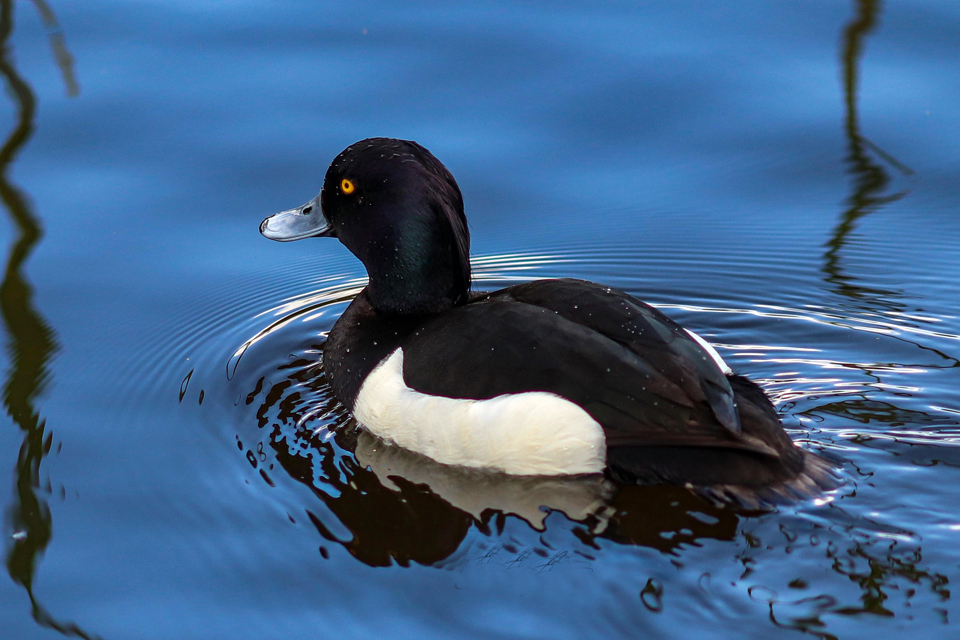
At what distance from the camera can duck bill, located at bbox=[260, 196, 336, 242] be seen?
475cm

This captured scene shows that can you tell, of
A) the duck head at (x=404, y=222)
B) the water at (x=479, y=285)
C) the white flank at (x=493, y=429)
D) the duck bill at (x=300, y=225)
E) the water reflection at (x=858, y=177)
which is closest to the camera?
the water at (x=479, y=285)

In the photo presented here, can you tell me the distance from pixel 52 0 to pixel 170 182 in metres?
2.34

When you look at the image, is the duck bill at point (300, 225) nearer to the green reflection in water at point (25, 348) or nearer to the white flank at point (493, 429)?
the white flank at point (493, 429)

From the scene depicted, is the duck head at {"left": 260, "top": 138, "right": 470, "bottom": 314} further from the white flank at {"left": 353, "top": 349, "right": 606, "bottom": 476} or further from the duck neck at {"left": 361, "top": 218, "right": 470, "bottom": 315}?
the white flank at {"left": 353, "top": 349, "right": 606, "bottom": 476}

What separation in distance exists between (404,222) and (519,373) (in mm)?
901

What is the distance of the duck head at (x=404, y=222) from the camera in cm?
428

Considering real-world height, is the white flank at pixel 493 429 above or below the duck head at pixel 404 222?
below

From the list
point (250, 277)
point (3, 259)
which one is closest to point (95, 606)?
point (250, 277)

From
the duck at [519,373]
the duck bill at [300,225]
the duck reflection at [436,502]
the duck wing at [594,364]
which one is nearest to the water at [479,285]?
the duck reflection at [436,502]

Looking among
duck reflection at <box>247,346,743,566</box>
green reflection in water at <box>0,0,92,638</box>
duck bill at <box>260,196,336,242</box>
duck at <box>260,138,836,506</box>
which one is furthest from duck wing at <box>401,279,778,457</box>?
green reflection in water at <box>0,0,92,638</box>

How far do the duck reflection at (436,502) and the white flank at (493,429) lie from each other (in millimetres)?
51

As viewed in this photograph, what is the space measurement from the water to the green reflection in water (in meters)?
0.02

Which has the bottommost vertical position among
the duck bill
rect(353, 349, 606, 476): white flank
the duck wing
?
rect(353, 349, 606, 476): white flank

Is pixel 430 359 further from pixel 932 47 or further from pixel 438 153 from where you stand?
pixel 932 47
